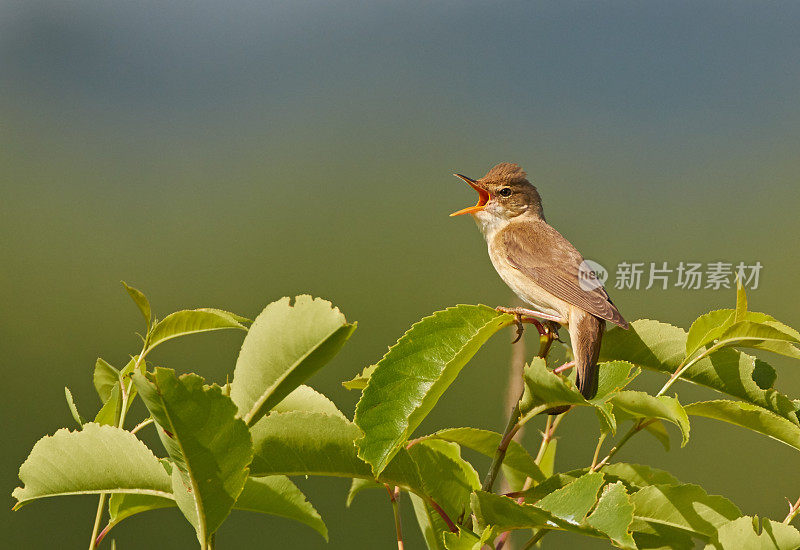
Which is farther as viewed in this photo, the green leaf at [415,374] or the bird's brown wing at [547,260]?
the bird's brown wing at [547,260]

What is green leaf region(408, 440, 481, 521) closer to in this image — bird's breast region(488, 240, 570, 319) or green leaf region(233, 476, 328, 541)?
green leaf region(233, 476, 328, 541)

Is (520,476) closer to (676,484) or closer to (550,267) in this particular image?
(676,484)

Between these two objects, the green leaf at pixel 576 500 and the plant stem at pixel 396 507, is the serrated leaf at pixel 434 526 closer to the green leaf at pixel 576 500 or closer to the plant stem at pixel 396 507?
the plant stem at pixel 396 507

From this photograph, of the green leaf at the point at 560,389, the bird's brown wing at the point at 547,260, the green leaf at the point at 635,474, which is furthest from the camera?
the bird's brown wing at the point at 547,260

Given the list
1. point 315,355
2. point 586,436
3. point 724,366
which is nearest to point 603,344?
point 724,366

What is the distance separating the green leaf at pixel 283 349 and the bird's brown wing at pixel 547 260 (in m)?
1.04

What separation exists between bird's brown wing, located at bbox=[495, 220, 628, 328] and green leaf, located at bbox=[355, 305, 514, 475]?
33.4 inches

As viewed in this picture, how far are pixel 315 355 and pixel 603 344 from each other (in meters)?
0.50

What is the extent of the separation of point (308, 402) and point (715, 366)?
50 centimetres

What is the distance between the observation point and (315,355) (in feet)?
2.23

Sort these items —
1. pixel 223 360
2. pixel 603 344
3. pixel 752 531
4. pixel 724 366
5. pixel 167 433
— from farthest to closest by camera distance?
pixel 223 360
pixel 603 344
pixel 724 366
pixel 752 531
pixel 167 433

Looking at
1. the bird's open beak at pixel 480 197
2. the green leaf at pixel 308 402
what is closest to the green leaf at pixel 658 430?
the green leaf at pixel 308 402

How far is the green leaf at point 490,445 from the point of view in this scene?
871mm

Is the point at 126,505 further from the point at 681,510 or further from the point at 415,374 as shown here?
the point at 681,510
